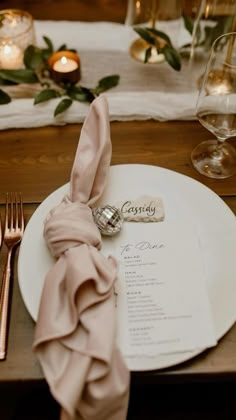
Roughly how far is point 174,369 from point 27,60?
2.09 feet

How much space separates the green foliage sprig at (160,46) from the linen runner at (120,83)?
4 cm

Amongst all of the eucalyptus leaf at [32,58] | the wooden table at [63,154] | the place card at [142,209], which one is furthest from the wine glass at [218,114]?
the eucalyptus leaf at [32,58]

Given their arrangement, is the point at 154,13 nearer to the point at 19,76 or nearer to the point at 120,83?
the point at 120,83

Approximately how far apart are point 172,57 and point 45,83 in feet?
0.82

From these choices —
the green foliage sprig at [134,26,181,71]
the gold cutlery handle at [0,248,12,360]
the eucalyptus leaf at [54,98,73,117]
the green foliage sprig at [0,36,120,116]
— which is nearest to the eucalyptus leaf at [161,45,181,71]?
the green foliage sprig at [134,26,181,71]

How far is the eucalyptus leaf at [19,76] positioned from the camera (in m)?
0.87

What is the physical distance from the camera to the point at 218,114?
745 mm

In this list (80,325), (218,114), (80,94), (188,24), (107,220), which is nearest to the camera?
(80,325)

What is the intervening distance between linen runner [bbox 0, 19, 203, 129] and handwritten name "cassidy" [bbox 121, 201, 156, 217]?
0.75 feet

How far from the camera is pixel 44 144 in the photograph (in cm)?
81

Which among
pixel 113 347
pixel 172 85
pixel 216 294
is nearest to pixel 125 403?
pixel 113 347

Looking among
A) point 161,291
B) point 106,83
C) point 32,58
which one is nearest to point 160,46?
point 106,83

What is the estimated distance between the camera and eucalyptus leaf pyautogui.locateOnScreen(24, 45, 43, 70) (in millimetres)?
886

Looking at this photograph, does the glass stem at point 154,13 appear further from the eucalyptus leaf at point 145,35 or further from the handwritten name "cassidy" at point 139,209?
the handwritten name "cassidy" at point 139,209
